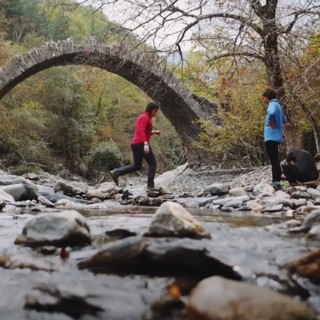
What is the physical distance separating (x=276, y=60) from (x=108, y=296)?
25.4 ft

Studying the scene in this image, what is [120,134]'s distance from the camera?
30.5 m

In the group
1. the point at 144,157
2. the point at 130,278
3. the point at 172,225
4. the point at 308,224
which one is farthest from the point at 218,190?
the point at 130,278

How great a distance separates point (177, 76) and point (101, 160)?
31.3 ft

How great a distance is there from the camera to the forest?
8531mm

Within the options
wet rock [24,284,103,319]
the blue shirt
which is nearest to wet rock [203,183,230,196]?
the blue shirt

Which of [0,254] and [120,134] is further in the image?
[120,134]

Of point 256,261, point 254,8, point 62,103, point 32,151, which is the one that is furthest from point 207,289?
point 62,103

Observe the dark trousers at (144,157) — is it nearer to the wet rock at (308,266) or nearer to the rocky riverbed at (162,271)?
the rocky riverbed at (162,271)

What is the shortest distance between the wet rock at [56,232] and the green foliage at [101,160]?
21.2 metres

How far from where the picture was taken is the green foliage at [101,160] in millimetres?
23641

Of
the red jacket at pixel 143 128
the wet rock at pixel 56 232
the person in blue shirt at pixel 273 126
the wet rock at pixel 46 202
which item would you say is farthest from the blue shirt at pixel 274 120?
the wet rock at pixel 56 232

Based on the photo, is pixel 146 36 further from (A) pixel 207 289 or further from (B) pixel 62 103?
(B) pixel 62 103

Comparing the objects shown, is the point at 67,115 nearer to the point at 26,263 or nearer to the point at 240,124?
the point at 240,124

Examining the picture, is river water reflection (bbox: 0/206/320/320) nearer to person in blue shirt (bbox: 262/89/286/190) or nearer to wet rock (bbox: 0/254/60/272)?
wet rock (bbox: 0/254/60/272)
